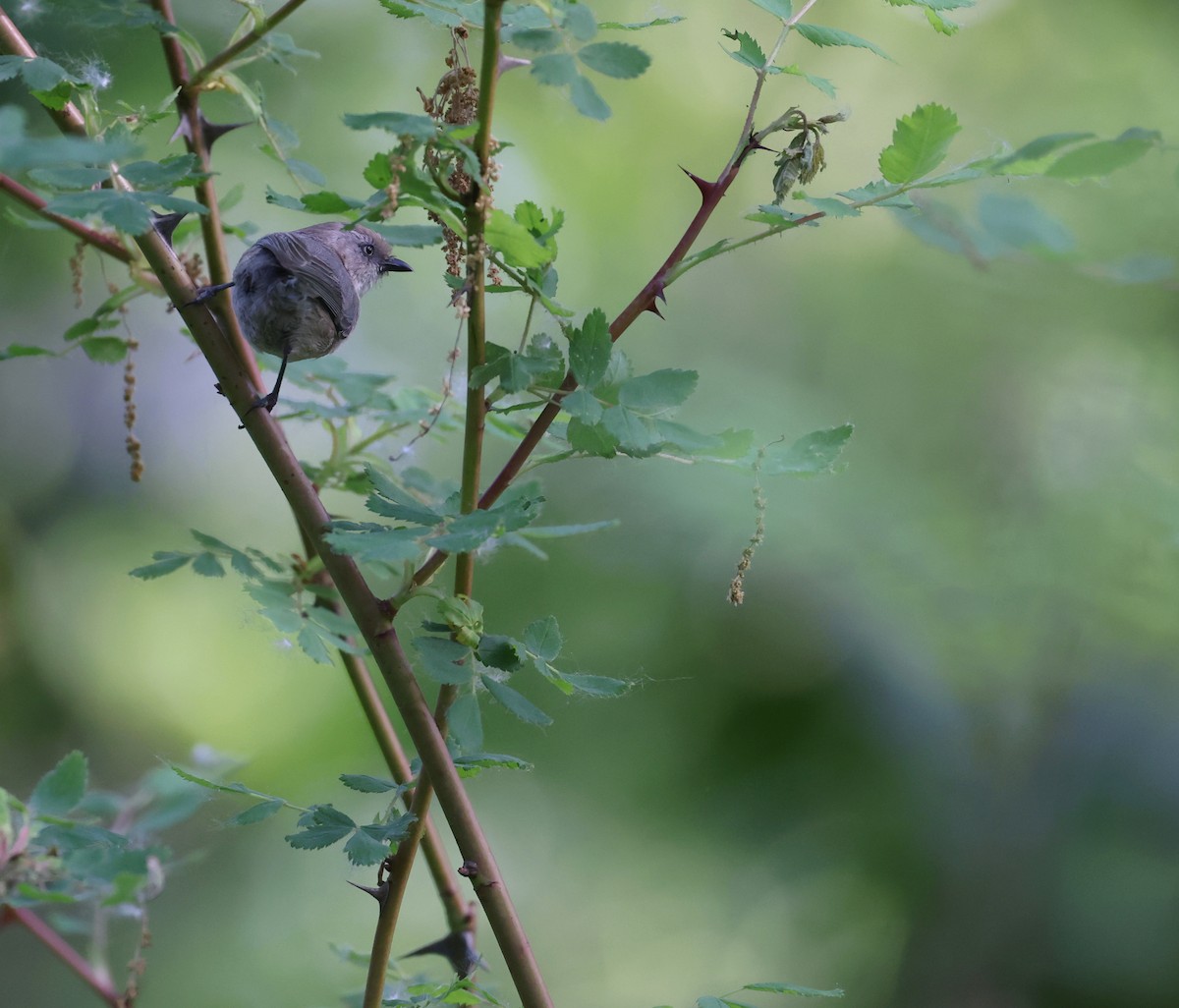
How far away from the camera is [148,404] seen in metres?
2.11

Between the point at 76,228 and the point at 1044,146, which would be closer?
the point at 1044,146

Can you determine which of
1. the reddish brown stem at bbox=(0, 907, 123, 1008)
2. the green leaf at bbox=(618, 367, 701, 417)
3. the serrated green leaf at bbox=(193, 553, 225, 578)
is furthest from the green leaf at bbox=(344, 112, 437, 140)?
the reddish brown stem at bbox=(0, 907, 123, 1008)

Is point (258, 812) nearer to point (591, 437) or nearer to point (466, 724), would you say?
point (466, 724)

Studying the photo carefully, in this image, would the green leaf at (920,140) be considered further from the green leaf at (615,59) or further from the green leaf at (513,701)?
the green leaf at (513,701)

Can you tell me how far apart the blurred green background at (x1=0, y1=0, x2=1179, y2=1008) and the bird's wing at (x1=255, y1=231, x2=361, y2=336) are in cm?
96

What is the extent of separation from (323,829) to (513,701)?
0.40 ft

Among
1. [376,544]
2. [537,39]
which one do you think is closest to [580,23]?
[537,39]

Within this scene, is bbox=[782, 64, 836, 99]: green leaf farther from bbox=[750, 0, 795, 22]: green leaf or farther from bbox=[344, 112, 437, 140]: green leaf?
bbox=[344, 112, 437, 140]: green leaf

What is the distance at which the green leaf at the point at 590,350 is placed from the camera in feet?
1.65

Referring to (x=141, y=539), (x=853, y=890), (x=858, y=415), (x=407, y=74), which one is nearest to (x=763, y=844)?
(x=853, y=890)

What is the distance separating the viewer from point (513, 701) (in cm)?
54

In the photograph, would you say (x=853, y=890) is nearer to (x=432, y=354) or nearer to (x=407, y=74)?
(x=432, y=354)

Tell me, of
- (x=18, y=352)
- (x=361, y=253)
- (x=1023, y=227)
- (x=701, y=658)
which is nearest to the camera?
(x=1023, y=227)

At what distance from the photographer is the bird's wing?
2.88 feet
